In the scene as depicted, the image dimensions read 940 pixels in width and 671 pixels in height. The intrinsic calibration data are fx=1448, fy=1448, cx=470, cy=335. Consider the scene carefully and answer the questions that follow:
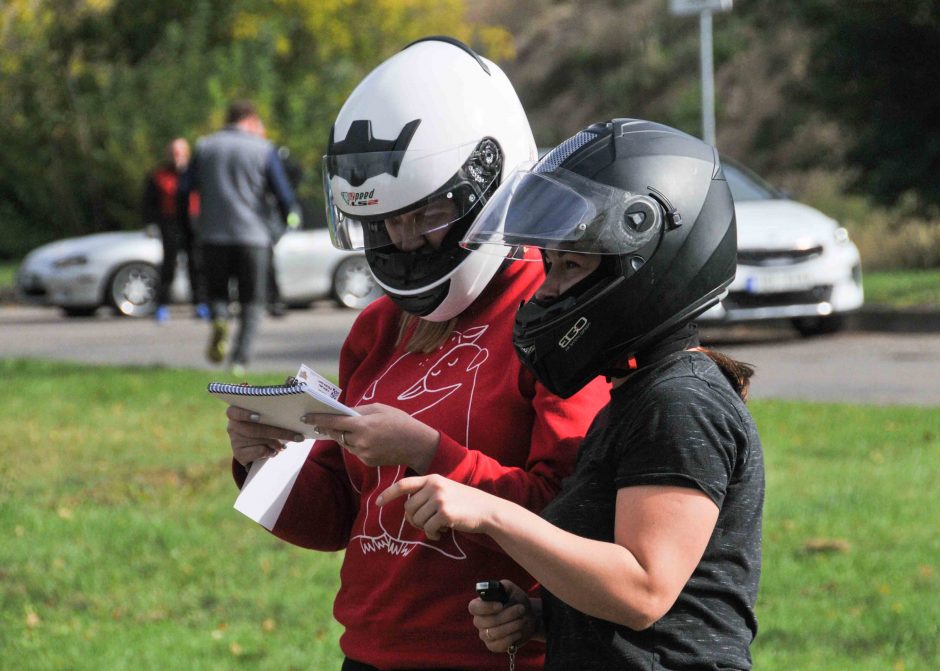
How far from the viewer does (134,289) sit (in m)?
18.3

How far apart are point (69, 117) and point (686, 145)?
26.9 m

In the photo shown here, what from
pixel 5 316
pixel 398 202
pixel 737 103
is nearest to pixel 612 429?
pixel 398 202

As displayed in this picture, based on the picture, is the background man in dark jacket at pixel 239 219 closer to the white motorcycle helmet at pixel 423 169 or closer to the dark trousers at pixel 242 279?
the dark trousers at pixel 242 279

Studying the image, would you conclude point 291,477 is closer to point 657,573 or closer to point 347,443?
point 347,443

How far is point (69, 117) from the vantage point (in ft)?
90.4

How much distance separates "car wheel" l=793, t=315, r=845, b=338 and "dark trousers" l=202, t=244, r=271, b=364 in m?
5.18

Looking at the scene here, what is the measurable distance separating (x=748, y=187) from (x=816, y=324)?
1.43 m

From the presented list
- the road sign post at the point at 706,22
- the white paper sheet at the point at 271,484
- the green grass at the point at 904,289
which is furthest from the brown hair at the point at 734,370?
the green grass at the point at 904,289

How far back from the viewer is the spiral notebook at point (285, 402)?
2201 millimetres

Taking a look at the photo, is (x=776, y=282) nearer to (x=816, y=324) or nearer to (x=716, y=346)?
(x=716, y=346)

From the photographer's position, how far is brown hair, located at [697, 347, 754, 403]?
85.2 inches

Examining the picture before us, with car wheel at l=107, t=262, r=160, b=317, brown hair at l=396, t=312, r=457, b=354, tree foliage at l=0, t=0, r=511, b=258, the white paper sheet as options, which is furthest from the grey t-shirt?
tree foliage at l=0, t=0, r=511, b=258

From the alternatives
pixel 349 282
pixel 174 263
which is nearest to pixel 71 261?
pixel 174 263

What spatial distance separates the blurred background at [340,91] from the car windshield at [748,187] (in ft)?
19.9
